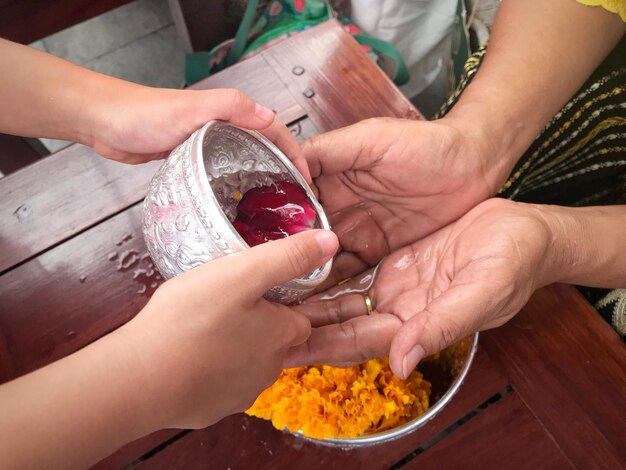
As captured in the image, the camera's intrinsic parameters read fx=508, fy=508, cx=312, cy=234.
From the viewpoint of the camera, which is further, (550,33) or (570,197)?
(570,197)

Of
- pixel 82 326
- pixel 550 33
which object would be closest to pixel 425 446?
pixel 82 326

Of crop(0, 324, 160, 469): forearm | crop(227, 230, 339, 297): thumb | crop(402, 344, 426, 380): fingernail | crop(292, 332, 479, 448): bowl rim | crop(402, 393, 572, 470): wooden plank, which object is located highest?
crop(227, 230, 339, 297): thumb

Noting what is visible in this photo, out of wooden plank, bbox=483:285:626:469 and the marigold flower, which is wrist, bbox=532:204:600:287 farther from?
the marigold flower

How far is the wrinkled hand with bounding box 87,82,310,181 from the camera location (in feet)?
1.83

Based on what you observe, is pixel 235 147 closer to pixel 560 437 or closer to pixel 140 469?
pixel 140 469

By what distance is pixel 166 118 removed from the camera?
565mm

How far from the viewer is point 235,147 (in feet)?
1.84

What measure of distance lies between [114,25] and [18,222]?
4.06 ft

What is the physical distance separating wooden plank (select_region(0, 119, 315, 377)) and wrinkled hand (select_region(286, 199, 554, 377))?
0.87ft

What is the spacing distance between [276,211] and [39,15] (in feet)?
2.58

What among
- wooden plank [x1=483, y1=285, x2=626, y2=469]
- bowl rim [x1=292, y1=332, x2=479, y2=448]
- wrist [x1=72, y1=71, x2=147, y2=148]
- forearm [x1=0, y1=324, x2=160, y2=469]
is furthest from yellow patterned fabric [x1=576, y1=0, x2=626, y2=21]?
forearm [x1=0, y1=324, x2=160, y2=469]

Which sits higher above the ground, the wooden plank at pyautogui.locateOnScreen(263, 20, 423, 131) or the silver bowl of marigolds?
the wooden plank at pyautogui.locateOnScreen(263, 20, 423, 131)

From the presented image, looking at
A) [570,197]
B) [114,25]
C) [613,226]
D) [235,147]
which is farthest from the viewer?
[114,25]

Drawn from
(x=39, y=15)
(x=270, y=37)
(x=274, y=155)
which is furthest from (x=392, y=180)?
(x=39, y=15)
